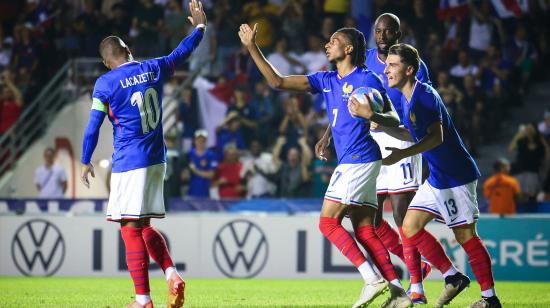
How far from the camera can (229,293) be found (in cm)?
1146

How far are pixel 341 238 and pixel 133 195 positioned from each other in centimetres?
172

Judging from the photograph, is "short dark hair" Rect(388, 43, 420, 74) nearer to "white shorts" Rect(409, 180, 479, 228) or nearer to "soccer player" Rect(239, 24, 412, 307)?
"soccer player" Rect(239, 24, 412, 307)

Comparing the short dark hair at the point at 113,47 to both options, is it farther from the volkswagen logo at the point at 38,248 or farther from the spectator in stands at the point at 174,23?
the spectator in stands at the point at 174,23

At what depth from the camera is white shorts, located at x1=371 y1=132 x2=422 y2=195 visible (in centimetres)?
976

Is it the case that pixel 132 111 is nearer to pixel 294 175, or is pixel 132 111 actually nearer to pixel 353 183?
pixel 353 183

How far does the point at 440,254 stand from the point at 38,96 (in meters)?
12.7

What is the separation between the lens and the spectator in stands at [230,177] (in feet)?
55.2

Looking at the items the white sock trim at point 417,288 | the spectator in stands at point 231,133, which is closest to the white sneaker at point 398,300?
the white sock trim at point 417,288

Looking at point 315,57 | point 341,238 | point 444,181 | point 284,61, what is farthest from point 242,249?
point 444,181

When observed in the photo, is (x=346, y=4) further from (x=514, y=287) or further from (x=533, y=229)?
(x=514, y=287)

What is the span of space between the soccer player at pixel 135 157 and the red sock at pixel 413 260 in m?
2.01

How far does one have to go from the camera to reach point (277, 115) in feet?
59.3

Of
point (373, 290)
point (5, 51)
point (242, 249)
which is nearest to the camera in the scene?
point (373, 290)

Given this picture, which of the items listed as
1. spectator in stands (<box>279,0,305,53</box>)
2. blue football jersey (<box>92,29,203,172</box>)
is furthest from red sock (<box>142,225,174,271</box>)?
spectator in stands (<box>279,0,305,53</box>)
